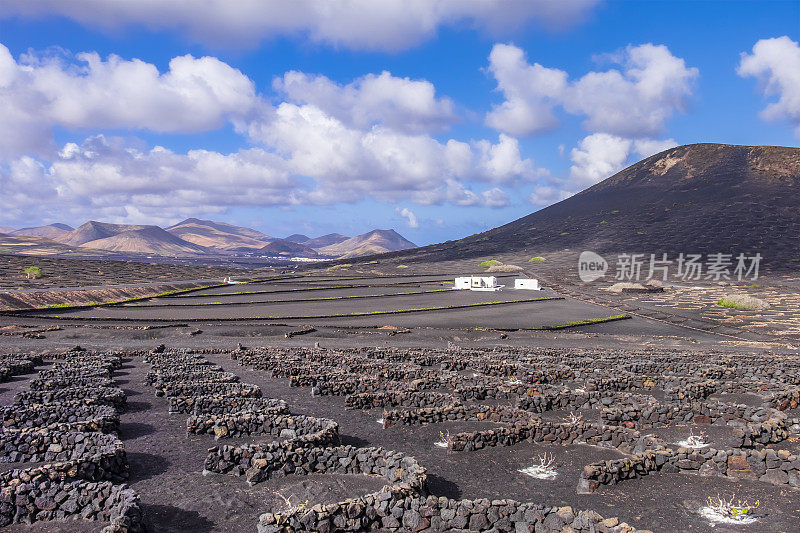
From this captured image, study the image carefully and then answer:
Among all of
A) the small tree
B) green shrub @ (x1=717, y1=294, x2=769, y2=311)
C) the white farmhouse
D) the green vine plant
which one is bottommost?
the small tree

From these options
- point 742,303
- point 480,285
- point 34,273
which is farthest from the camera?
point 34,273

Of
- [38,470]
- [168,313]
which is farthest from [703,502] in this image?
[168,313]

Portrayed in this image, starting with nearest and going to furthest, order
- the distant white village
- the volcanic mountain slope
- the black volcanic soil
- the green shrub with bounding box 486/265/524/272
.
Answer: the black volcanic soil → the distant white village → the green shrub with bounding box 486/265/524/272 → the volcanic mountain slope

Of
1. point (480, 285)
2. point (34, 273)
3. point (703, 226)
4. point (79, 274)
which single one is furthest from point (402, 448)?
point (703, 226)

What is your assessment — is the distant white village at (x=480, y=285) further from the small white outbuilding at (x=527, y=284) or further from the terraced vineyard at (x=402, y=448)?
the terraced vineyard at (x=402, y=448)

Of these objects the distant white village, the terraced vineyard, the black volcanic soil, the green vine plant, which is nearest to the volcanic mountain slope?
the distant white village

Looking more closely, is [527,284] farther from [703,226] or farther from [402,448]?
[703,226]

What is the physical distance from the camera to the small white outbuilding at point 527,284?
93812 mm

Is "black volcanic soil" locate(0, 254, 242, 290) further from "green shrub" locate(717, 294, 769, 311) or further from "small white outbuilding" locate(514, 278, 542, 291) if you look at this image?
"green shrub" locate(717, 294, 769, 311)

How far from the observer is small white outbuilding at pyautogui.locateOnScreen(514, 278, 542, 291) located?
308ft

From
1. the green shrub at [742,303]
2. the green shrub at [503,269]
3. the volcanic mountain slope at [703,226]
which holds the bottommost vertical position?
the green shrub at [742,303]

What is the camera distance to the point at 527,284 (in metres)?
95.7

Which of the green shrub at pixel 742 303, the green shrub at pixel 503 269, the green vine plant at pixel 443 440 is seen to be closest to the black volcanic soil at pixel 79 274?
the green shrub at pixel 503 269

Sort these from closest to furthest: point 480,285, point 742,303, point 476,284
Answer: point 742,303, point 476,284, point 480,285
